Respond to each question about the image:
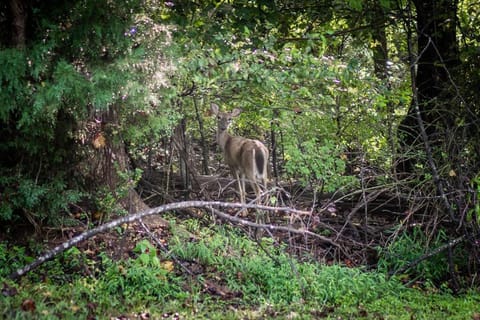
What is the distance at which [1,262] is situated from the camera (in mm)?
6340

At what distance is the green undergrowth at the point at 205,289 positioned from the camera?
5.74 metres

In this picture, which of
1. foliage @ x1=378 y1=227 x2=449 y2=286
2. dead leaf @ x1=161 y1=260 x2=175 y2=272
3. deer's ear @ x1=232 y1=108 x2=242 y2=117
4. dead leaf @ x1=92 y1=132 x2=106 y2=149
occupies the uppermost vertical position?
deer's ear @ x1=232 y1=108 x2=242 y2=117

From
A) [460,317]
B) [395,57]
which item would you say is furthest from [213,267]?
[395,57]

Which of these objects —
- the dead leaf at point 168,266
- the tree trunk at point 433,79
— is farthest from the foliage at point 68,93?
the tree trunk at point 433,79

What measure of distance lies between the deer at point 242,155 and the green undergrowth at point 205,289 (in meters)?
2.33

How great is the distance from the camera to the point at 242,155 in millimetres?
10023

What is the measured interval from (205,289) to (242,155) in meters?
3.79

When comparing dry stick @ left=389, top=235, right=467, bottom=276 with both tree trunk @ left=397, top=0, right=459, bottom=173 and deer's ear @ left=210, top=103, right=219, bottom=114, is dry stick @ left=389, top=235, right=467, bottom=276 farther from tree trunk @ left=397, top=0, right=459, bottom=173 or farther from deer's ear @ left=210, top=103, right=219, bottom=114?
deer's ear @ left=210, top=103, right=219, bottom=114

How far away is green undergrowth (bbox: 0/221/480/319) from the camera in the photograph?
18.8 feet

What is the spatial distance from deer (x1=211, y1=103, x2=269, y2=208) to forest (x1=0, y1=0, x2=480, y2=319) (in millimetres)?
37

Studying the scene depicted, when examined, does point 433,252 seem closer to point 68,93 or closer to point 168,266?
point 168,266

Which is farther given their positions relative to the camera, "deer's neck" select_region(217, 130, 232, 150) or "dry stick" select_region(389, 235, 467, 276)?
"deer's neck" select_region(217, 130, 232, 150)

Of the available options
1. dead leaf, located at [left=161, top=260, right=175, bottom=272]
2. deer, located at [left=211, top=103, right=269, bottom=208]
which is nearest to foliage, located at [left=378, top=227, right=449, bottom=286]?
deer, located at [left=211, top=103, right=269, bottom=208]

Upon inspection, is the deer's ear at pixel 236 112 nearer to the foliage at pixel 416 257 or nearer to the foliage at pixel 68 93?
the foliage at pixel 68 93
